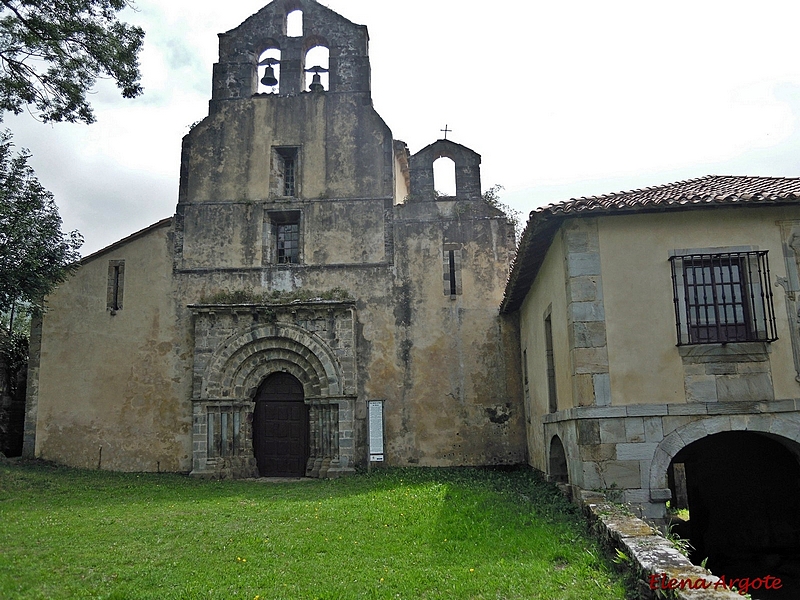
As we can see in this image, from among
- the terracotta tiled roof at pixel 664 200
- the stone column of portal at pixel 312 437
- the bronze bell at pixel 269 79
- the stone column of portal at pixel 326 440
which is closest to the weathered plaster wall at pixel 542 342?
the terracotta tiled roof at pixel 664 200

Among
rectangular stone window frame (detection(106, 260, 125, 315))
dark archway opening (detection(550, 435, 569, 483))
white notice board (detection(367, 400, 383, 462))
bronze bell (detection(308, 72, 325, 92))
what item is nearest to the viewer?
dark archway opening (detection(550, 435, 569, 483))

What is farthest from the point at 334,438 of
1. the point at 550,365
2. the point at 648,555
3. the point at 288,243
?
the point at 648,555

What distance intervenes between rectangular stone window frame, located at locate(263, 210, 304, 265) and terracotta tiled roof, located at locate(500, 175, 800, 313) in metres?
7.47

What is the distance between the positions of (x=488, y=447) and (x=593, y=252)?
25.9ft

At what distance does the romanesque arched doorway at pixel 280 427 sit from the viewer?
1641 cm

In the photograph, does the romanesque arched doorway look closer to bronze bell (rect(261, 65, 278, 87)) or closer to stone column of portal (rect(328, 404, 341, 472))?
stone column of portal (rect(328, 404, 341, 472))

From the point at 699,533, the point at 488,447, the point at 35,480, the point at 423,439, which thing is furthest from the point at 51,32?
the point at 699,533

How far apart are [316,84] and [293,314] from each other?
20.1 feet

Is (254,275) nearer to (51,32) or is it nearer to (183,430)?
(183,430)

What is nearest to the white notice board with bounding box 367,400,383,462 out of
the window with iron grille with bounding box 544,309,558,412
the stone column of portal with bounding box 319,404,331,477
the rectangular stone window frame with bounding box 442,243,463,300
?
the stone column of portal with bounding box 319,404,331,477

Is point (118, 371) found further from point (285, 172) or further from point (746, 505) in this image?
point (746, 505)

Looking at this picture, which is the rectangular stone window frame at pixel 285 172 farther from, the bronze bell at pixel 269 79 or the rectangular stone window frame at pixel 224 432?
the rectangular stone window frame at pixel 224 432

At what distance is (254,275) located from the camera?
56.0 feet

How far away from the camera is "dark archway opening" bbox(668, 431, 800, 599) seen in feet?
36.9
